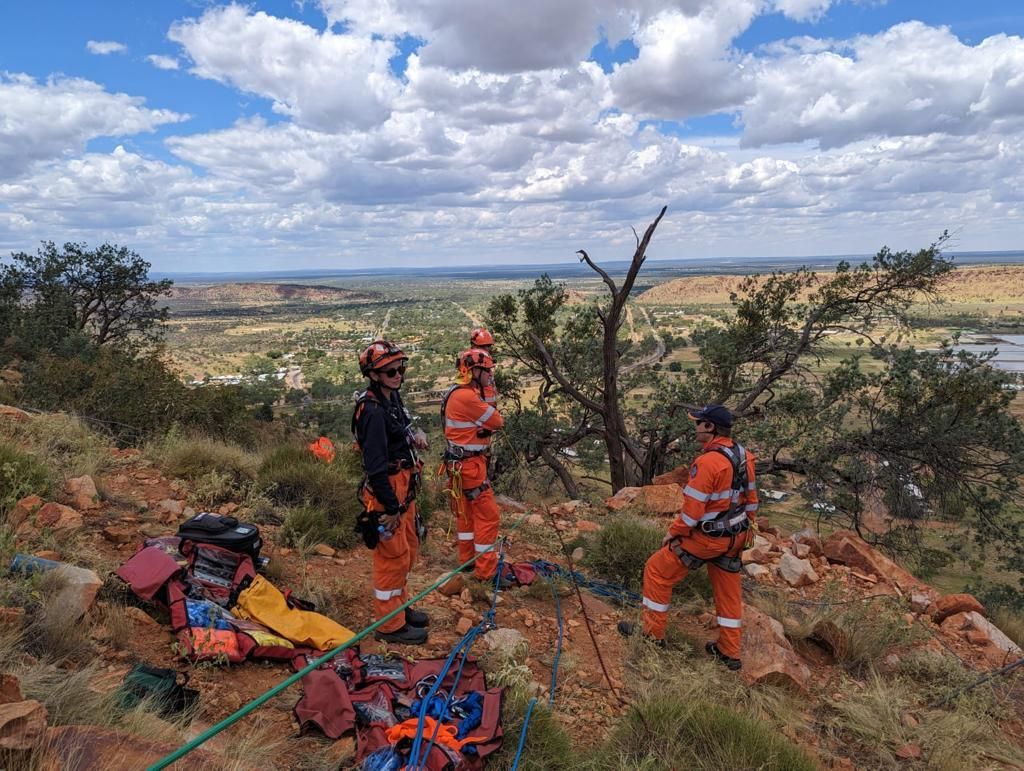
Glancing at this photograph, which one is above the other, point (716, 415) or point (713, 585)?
point (716, 415)

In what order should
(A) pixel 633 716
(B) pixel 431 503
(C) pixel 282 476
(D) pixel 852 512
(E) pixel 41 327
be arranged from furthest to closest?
(E) pixel 41 327 < (D) pixel 852 512 < (B) pixel 431 503 < (C) pixel 282 476 < (A) pixel 633 716

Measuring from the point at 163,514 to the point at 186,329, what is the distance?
11746cm

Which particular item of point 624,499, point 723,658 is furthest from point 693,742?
point 624,499

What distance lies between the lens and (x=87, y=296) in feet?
69.7

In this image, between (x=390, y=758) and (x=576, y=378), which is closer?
(x=390, y=758)

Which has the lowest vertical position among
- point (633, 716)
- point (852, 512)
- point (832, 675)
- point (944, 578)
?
point (944, 578)

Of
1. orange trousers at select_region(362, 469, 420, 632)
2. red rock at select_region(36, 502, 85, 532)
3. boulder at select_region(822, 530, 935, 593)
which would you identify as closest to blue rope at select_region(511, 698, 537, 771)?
orange trousers at select_region(362, 469, 420, 632)

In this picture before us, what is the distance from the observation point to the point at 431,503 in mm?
7934

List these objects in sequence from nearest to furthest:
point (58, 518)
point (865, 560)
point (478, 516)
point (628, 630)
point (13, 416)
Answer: point (58, 518), point (628, 630), point (478, 516), point (865, 560), point (13, 416)

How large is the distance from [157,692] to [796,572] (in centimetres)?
646

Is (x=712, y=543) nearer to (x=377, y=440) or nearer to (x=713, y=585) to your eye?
(x=713, y=585)

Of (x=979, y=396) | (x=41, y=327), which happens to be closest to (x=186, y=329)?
(x=41, y=327)

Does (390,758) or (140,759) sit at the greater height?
(140,759)

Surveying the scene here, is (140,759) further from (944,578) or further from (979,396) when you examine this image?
(944,578)
